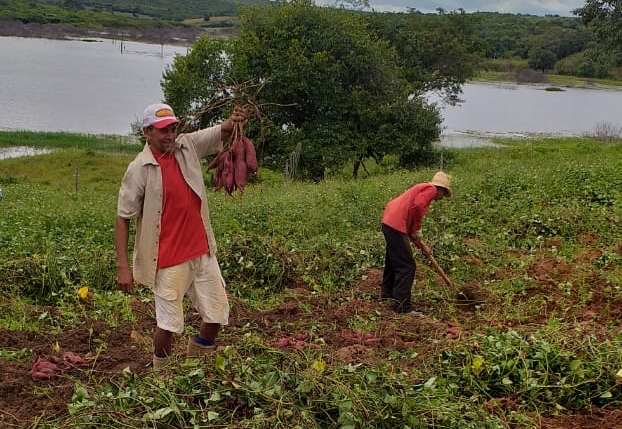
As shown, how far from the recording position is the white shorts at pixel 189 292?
3900 mm

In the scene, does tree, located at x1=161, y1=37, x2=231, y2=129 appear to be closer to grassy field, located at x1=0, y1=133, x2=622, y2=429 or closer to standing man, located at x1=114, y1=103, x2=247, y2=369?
grassy field, located at x1=0, y1=133, x2=622, y2=429

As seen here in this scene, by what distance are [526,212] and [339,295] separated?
12.9 ft

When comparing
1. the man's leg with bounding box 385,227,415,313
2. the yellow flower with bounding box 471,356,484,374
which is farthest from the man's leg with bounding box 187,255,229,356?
the man's leg with bounding box 385,227,415,313

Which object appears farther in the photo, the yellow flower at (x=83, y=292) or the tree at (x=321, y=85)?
the tree at (x=321, y=85)

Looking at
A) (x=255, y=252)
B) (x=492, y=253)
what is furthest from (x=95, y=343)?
(x=492, y=253)

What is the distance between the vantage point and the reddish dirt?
12.8ft

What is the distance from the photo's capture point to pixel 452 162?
22.3 m

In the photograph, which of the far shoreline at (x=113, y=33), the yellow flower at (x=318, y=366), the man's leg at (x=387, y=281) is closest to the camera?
the yellow flower at (x=318, y=366)

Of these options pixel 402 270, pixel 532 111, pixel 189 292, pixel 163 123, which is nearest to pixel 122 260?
pixel 189 292

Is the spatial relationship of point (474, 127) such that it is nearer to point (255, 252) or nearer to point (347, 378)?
point (255, 252)

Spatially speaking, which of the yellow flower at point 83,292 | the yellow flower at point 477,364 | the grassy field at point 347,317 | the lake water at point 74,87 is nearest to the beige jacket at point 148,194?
the grassy field at point 347,317

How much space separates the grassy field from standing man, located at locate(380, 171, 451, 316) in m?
0.26

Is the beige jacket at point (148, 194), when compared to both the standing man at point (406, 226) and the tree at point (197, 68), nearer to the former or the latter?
the standing man at point (406, 226)

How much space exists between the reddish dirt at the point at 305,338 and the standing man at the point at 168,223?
22.3 inches
